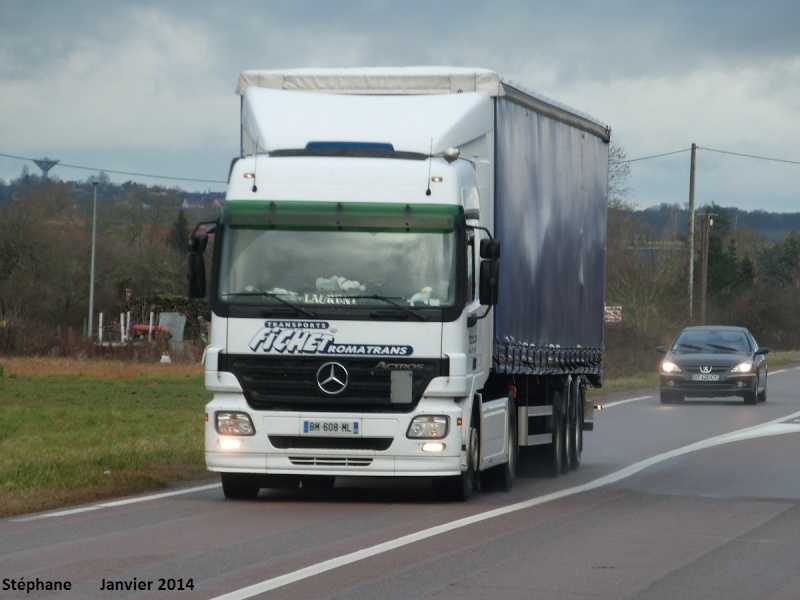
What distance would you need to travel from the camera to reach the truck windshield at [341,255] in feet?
41.1

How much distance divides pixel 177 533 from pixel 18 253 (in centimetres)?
6900

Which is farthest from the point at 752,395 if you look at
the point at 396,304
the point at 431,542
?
the point at 431,542

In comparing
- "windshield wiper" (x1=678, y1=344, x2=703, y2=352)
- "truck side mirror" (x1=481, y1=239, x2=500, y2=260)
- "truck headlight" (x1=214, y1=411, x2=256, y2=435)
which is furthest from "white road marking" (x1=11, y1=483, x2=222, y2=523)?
"windshield wiper" (x1=678, y1=344, x2=703, y2=352)

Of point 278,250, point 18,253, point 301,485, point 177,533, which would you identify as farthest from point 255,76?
point 18,253

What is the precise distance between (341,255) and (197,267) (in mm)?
1192

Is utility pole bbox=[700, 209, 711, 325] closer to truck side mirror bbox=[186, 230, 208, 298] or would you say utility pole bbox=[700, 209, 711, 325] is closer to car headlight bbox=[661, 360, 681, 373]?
car headlight bbox=[661, 360, 681, 373]

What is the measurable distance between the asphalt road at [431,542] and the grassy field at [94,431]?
2.53ft

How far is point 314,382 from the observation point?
41.2 ft

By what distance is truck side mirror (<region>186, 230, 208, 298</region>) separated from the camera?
1243 cm

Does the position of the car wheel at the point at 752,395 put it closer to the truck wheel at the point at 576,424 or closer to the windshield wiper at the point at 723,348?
the windshield wiper at the point at 723,348

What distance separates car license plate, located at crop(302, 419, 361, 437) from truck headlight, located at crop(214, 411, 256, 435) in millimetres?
479

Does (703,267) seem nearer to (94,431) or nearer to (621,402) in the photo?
(621,402)

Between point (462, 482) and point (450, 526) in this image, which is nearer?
point (450, 526)

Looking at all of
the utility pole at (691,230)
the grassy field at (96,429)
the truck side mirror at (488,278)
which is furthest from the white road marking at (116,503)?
the utility pole at (691,230)
